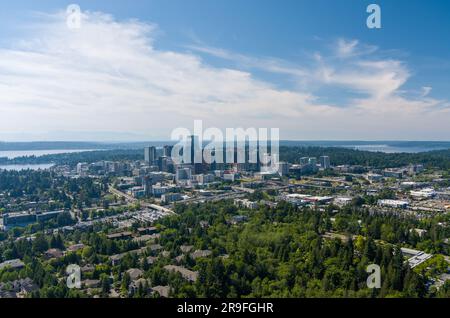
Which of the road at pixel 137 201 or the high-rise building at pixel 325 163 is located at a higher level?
the high-rise building at pixel 325 163

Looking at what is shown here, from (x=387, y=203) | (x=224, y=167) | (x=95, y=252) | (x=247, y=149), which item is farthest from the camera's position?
(x=247, y=149)

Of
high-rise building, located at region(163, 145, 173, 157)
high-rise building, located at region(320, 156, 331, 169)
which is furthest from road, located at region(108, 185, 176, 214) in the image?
high-rise building, located at region(320, 156, 331, 169)

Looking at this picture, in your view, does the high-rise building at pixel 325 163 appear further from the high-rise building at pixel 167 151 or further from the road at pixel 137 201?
the road at pixel 137 201

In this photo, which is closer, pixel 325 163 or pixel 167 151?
pixel 325 163

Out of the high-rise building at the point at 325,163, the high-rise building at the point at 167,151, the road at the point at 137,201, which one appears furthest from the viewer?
the high-rise building at the point at 167,151

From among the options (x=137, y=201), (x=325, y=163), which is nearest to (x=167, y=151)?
(x=137, y=201)

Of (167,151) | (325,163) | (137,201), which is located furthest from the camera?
(167,151)

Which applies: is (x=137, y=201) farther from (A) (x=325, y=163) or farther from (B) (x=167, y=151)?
(A) (x=325, y=163)

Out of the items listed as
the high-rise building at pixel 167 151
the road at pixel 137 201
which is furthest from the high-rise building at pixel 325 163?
the road at pixel 137 201

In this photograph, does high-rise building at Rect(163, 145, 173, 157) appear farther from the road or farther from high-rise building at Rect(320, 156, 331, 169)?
high-rise building at Rect(320, 156, 331, 169)

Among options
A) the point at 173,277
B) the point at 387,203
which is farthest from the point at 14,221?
the point at 387,203
